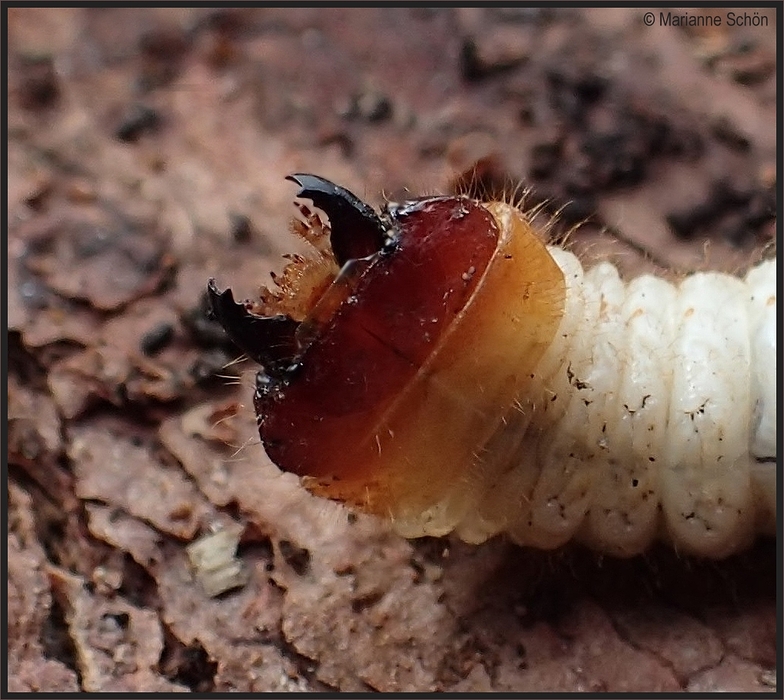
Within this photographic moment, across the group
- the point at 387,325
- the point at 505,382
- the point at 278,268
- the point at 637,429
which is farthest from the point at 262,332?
the point at 278,268

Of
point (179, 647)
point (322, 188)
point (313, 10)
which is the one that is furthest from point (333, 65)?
point (179, 647)

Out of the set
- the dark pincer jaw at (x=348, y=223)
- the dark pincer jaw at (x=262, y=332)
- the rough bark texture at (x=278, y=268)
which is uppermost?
the dark pincer jaw at (x=348, y=223)

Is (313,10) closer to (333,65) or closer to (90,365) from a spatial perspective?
(333,65)
